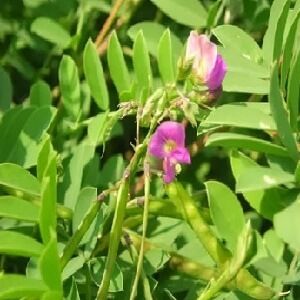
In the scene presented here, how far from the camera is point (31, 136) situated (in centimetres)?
120

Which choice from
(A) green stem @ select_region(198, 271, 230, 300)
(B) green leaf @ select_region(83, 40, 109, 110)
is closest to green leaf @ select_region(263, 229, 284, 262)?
(A) green stem @ select_region(198, 271, 230, 300)

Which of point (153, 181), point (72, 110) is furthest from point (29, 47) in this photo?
point (153, 181)

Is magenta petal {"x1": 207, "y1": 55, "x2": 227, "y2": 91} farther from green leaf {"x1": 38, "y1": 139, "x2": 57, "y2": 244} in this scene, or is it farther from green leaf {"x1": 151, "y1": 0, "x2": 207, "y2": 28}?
green leaf {"x1": 151, "y1": 0, "x2": 207, "y2": 28}

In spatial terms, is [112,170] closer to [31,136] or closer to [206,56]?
[31,136]

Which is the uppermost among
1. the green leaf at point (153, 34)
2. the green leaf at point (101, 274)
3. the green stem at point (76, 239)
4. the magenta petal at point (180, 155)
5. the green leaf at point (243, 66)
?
the green leaf at point (243, 66)

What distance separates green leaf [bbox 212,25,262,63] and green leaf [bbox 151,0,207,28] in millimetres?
178

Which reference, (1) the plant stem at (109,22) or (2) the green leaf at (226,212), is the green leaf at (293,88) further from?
(1) the plant stem at (109,22)

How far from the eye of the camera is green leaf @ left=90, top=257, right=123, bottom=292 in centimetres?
109

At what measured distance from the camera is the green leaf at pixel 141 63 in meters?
1.22

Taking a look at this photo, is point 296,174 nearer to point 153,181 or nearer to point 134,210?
point 134,210

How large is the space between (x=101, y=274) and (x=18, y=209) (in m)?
0.14

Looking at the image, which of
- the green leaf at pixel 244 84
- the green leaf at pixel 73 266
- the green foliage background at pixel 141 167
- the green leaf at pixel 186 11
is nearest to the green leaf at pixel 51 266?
the green foliage background at pixel 141 167

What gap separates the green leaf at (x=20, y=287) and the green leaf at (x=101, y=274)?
130 mm

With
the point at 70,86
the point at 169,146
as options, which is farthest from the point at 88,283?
the point at 70,86
